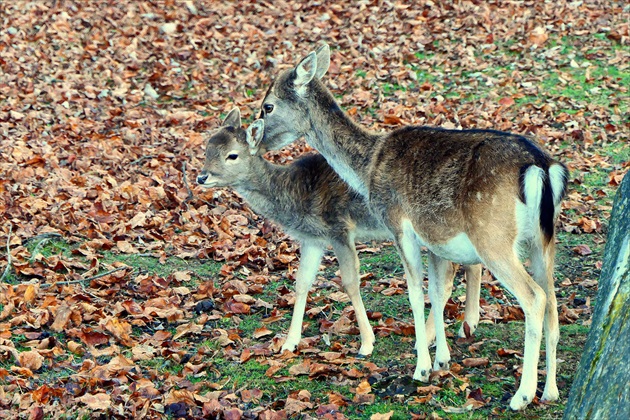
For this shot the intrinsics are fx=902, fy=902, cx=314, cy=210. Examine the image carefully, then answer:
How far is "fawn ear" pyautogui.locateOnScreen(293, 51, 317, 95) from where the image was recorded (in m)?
7.82

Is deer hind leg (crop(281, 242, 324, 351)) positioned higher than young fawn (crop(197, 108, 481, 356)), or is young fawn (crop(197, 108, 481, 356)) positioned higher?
young fawn (crop(197, 108, 481, 356))

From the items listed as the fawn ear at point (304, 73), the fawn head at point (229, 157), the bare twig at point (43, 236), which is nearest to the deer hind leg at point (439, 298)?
the fawn ear at point (304, 73)

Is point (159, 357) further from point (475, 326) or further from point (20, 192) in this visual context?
point (20, 192)

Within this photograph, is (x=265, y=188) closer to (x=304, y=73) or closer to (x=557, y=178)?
(x=304, y=73)

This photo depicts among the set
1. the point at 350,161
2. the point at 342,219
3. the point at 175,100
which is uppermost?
the point at 350,161

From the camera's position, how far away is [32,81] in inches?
548

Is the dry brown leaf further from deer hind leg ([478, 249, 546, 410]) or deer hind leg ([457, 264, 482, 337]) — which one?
deer hind leg ([457, 264, 482, 337])

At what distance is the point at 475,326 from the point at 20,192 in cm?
553

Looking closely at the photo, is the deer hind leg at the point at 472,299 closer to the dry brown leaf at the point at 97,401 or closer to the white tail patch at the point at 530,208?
the white tail patch at the point at 530,208

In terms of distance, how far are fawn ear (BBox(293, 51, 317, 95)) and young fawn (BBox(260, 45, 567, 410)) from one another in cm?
61

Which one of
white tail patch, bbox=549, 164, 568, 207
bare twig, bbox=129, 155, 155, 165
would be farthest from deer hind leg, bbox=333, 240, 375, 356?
bare twig, bbox=129, 155, 155, 165

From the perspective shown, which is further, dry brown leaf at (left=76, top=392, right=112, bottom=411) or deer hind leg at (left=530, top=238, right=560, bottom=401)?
deer hind leg at (left=530, top=238, right=560, bottom=401)

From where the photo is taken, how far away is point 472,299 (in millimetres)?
7293

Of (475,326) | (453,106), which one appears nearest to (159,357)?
(475,326)
